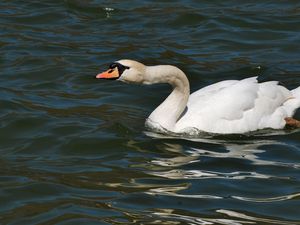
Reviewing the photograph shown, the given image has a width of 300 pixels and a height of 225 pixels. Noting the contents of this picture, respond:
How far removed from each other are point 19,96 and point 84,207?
4002mm

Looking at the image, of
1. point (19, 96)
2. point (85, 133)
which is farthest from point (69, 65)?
point (85, 133)

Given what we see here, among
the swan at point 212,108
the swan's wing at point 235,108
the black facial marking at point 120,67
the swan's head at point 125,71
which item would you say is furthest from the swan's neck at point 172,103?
the black facial marking at point 120,67

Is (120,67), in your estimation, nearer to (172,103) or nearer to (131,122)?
(172,103)

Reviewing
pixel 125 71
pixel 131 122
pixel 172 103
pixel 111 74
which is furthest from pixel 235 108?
pixel 111 74

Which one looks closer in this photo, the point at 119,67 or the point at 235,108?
the point at 119,67

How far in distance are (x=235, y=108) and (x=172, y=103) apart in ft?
2.37

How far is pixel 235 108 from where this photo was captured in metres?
10.8

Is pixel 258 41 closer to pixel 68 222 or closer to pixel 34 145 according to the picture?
pixel 34 145

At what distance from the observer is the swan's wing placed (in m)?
10.6

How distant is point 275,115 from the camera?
36.7 ft

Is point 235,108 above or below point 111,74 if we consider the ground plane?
below

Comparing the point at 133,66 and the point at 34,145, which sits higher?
the point at 133,66

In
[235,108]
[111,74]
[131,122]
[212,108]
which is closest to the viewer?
[111,74]

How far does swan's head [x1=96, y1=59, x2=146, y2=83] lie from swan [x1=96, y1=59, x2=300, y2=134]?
11mm
